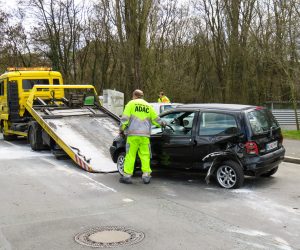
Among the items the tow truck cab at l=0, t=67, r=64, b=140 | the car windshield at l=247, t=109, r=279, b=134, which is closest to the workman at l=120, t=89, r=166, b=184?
the car windshield at l=247, t=109, r=279, b=134

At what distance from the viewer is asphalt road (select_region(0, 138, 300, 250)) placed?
17.2ft

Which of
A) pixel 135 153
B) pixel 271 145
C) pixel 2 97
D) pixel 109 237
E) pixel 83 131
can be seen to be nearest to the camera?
pixel 109 237

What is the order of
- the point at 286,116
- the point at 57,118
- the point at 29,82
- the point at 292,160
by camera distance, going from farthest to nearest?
the point at 286,116 < the point at 29,82 < the point at 57,118 < the point at 292,160

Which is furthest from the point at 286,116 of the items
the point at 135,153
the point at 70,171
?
the point at 135,153

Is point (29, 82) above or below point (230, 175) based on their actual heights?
above

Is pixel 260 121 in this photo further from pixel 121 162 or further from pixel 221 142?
pixel 121 162

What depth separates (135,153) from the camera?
859 cm

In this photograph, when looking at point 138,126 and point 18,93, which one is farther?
point 18,93

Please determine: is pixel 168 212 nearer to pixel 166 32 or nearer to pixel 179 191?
pixel 179 191

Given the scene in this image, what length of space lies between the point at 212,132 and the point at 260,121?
3.09 ft

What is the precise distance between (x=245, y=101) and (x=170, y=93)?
22.4ft

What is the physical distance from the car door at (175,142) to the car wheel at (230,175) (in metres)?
0.64

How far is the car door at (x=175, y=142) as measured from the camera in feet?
27.9

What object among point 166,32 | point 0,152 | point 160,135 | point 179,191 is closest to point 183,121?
point 160,135
